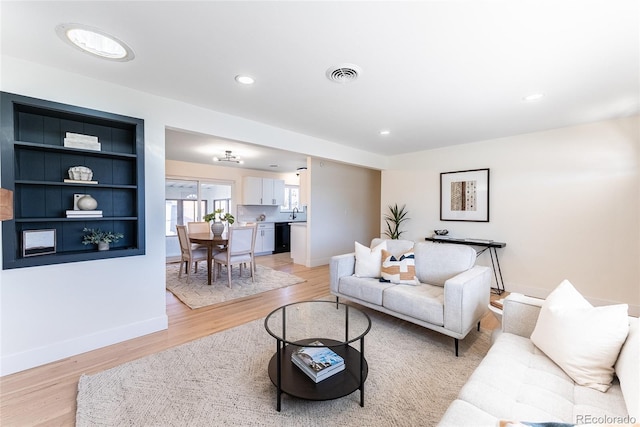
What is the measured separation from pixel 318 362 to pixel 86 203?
7.72 ft

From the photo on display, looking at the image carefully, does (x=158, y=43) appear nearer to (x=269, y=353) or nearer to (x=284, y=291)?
(x=269, y=353)

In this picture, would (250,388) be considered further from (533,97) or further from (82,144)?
(533,97)

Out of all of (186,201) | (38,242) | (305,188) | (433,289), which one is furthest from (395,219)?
(186,201)

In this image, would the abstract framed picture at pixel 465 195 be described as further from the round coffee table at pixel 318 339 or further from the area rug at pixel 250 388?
the round coffee table at pixel 318 339

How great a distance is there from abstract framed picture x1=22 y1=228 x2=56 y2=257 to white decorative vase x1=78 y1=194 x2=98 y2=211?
0.27m

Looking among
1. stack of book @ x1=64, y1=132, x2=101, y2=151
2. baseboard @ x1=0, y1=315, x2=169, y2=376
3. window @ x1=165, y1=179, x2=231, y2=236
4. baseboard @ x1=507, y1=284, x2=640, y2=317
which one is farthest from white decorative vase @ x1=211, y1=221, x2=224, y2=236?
baseboard @ x1=507, y1=284, x2=640, y2=317

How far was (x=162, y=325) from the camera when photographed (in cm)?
264

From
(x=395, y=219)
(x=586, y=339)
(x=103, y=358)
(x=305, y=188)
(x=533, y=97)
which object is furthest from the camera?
(x=305, y=188)

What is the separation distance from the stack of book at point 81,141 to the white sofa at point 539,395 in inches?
121

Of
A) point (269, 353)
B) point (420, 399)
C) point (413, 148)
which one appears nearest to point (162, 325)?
point (269, 353)

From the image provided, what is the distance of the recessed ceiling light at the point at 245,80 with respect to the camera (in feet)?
7.21

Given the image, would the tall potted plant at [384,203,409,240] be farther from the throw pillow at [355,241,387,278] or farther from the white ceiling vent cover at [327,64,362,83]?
the white ceiling vent cover at [327,64,362,83]

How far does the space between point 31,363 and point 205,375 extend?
1383mm

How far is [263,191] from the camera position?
23.4 ft
